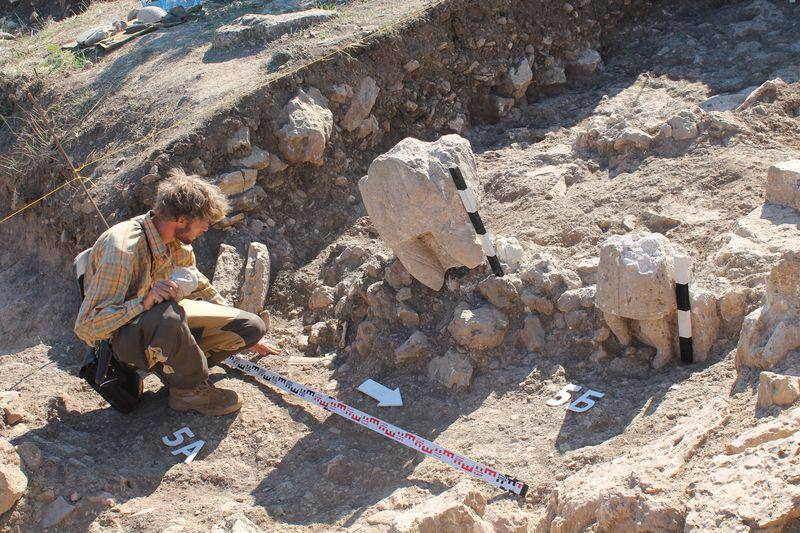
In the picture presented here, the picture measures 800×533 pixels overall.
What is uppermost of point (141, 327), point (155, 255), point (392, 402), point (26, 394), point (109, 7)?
point (109, 7)

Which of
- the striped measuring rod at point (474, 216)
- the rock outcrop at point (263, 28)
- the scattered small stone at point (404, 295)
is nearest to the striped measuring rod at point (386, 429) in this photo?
the scattered small stone at point (404, 295)

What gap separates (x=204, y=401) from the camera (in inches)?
164

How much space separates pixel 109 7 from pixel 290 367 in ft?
22.4

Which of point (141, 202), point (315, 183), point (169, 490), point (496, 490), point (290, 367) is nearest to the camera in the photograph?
point (496, 490)

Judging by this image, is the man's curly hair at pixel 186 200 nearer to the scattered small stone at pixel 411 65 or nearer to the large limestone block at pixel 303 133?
the large limestone block at pixel 303 133

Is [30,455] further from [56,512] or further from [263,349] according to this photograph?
[263,349]

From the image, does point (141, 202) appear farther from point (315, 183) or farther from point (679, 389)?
point (679, 389)

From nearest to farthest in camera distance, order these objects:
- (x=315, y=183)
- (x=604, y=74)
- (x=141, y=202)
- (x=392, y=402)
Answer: (x=392, y=402), (x=141, y=202), (x=315, y=183), (x=604, y=74)

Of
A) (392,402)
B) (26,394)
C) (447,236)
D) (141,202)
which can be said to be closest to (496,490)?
(392,402)

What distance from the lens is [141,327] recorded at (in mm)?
3734

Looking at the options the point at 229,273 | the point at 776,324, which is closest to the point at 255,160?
the point at 229,273

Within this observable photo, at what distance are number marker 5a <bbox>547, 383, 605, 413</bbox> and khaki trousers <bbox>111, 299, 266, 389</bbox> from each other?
5.61 ft

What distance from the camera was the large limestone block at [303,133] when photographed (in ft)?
18.3

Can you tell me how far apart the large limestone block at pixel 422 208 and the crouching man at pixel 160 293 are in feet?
2.94
